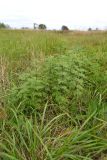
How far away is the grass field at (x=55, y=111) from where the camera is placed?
2.94m

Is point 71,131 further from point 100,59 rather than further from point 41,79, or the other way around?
point 100,59

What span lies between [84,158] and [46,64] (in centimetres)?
136

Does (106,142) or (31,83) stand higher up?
(31,83)

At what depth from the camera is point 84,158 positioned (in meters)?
2.86

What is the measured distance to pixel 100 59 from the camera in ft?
16.0

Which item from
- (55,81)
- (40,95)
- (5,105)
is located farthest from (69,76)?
(5,105)

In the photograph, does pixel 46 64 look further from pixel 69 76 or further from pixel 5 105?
pixel 5 105

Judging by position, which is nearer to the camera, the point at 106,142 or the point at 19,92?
the point at 106,142

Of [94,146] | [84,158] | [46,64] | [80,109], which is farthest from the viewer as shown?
[46,64]

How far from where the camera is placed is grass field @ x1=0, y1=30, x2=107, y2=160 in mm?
2936

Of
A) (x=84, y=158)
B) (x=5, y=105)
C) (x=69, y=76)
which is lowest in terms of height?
(x=84, y=158)

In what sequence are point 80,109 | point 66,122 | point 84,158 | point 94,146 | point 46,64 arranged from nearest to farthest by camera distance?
point 84,158 → point 94,146 → point 66,122 → point 80,109 → point 46,64

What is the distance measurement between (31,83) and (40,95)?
16cm

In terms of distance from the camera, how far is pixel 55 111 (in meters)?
3.64
